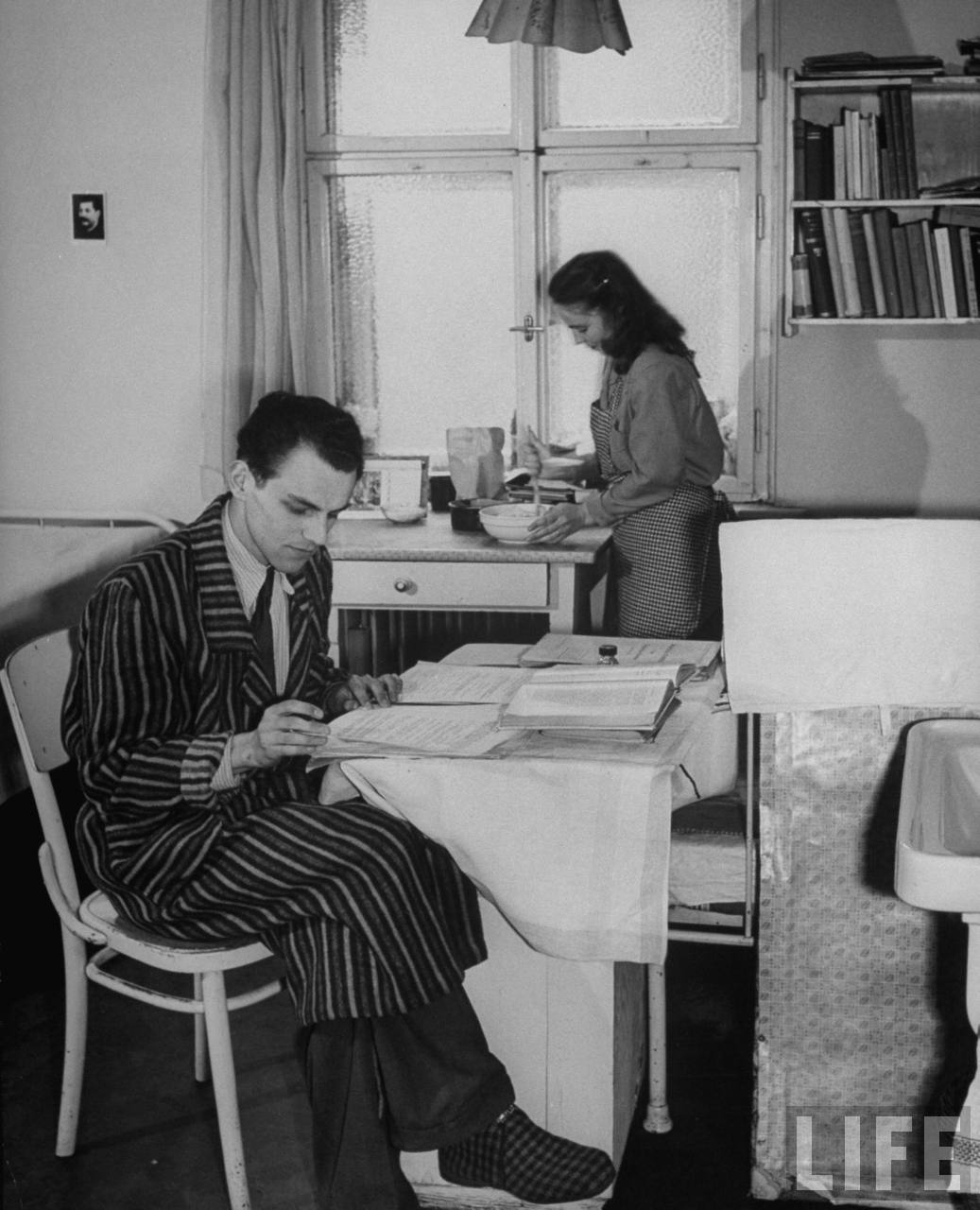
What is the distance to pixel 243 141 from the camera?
3.54m

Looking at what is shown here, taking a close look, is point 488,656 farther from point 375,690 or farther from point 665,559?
point 665,559

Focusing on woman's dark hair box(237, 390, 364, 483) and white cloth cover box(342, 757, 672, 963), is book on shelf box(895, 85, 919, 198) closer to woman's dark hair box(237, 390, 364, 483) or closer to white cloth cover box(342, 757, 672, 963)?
woman's dark hair box(237, 390, 364, 483)

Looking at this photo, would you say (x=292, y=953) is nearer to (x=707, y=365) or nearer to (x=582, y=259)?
(x=582, y=259)

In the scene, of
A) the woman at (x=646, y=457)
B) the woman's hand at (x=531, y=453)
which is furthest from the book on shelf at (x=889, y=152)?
the woman's hand at (x=531, y=453)

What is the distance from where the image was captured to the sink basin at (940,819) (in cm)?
136

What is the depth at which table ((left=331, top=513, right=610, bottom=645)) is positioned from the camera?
313 centimetres

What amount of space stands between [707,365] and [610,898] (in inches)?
88.5

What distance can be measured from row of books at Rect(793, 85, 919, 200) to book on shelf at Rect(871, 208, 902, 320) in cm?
5

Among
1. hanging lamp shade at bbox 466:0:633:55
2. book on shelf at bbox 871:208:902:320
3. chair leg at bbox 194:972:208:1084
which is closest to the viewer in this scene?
chair leg at bbox 194:972:208:1084

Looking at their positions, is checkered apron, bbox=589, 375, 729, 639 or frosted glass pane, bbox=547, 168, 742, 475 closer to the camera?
checkered apron, bbox=589, 375, 729, 639

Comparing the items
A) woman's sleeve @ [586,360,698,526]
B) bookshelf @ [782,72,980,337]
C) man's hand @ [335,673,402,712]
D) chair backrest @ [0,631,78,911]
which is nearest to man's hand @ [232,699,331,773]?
man's hand @ [335,673,402,712]

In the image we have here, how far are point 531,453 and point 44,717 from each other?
6.11 feet

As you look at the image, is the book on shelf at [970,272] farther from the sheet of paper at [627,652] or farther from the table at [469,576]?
the sheet of paper at [627,652]

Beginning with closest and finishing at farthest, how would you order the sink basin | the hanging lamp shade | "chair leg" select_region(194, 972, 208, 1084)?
1. the sink basin
2. "chair leg" select_region(194, 972, 208, 1084)
3. the hanging lamp shade
